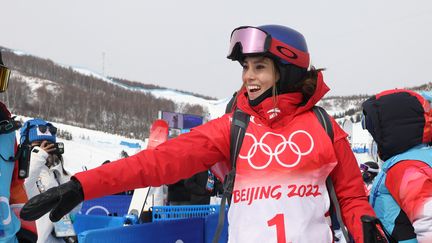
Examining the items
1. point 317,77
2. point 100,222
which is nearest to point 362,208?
point 317,77

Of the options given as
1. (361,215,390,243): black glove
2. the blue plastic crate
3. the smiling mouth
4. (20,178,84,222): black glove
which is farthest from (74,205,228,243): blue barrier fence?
(361,215,390,243): black glove

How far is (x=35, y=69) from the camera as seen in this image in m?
103

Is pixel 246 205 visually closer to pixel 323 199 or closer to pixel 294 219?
pixel 294 219

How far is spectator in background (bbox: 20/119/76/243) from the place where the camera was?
167 inches

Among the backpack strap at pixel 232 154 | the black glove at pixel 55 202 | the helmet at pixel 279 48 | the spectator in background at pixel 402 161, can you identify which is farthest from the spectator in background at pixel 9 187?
the spectator in background at pixel 402 161

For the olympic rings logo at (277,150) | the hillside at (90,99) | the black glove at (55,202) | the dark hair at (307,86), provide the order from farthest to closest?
the hillside at (90,99)
the dark hair at (307,86)
the olympic rings logo at (277,150)
the black glove at (55,202)

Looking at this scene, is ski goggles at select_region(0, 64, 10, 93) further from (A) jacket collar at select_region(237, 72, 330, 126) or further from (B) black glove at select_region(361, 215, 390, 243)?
(B) black glove at select_region(361, 215, 390, 243)

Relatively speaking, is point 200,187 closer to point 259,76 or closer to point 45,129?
point 45,129

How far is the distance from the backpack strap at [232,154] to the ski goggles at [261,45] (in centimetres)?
32

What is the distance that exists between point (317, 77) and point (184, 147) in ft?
2.47

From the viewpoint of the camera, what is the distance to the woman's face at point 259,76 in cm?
218

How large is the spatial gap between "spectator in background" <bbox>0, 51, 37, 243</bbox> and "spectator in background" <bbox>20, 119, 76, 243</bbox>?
1.35 m

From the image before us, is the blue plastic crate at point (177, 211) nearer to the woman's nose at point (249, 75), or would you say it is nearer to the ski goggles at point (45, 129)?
the woman's nose at point (249, 75)

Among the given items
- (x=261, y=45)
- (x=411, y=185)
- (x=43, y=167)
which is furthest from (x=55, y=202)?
(x=43, y=167)
